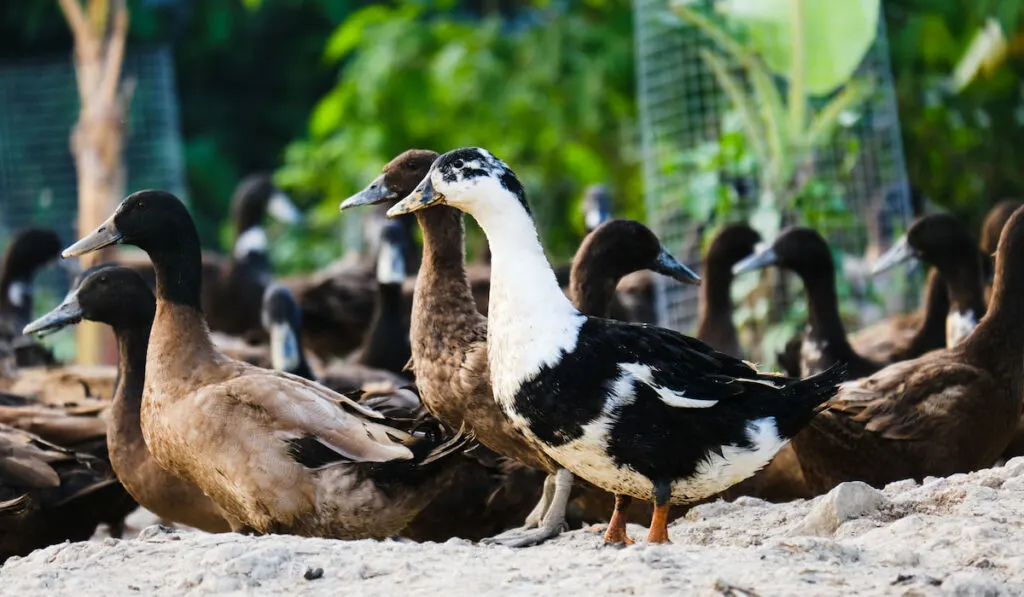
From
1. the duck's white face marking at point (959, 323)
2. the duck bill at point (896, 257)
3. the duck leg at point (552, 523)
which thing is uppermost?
the duck bill at point (896, 257)

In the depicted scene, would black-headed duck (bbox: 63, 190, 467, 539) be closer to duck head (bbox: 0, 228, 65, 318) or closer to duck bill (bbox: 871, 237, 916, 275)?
duck bill (bbox: 871, 237, 916, 275)

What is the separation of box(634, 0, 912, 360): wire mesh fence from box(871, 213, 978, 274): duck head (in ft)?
6.30

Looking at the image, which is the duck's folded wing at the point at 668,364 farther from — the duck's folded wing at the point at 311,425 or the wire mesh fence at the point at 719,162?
the wire mesh fence at the point at 719,162

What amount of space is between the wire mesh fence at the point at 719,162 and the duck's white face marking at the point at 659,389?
5.48 m

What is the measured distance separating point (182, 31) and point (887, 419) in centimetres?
1555

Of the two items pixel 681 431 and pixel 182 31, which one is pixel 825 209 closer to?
pixel 681 431

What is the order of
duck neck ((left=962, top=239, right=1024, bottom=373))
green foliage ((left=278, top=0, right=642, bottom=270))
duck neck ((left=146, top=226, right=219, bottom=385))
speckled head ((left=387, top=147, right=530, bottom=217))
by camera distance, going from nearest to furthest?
speckled head ((left=387, top=147, right=530, bottom=217)) → duck neck ((left=146, top=226, right=219, bottom=385)) → duck neck ((left=962, top=239, right=1024, bottom=373)) → green foliage ((left=278, top=0, right=642, bottom=270))

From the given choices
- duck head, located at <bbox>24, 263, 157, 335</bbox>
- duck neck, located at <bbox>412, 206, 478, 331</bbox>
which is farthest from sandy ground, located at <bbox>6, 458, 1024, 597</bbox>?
duck head, located at <bbox>24, 263, 157, 335</bbox>

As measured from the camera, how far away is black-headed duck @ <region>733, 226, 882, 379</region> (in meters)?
7.70

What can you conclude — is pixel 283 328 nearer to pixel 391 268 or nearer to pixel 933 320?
pixel 391 268

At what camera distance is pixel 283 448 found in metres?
5.25

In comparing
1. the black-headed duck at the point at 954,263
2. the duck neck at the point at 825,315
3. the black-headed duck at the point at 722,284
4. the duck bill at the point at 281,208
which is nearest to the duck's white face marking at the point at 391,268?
the black-headed duck at the point at 722,284

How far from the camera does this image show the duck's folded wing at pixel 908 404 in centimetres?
607

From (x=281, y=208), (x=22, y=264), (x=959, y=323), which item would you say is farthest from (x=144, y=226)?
(x=281, y=208)
